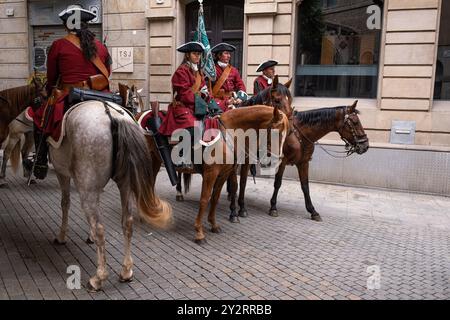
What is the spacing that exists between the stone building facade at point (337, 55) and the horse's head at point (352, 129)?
277 centimetres

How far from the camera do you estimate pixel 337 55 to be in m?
10.2

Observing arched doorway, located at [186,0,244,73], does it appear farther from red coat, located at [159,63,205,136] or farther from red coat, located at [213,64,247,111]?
red coat, located at [159,63,205,136]

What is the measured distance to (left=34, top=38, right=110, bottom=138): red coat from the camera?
4.43 meters

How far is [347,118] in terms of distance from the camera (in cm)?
673

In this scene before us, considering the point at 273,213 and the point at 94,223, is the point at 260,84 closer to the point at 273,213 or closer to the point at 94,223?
the point at 273,213

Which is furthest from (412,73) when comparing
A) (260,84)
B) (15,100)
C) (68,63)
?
(15,100)

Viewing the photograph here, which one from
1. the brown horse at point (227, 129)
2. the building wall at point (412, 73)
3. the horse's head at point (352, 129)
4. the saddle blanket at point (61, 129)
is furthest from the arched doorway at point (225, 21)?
the saddle blanket at point (61, 129)

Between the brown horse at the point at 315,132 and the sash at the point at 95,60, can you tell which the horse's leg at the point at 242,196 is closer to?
the brown horse at the point at 315,132

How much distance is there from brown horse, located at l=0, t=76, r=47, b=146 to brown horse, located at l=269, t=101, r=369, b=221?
4.15 metres

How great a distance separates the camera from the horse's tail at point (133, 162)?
407 cm

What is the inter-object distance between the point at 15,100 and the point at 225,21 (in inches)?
251
